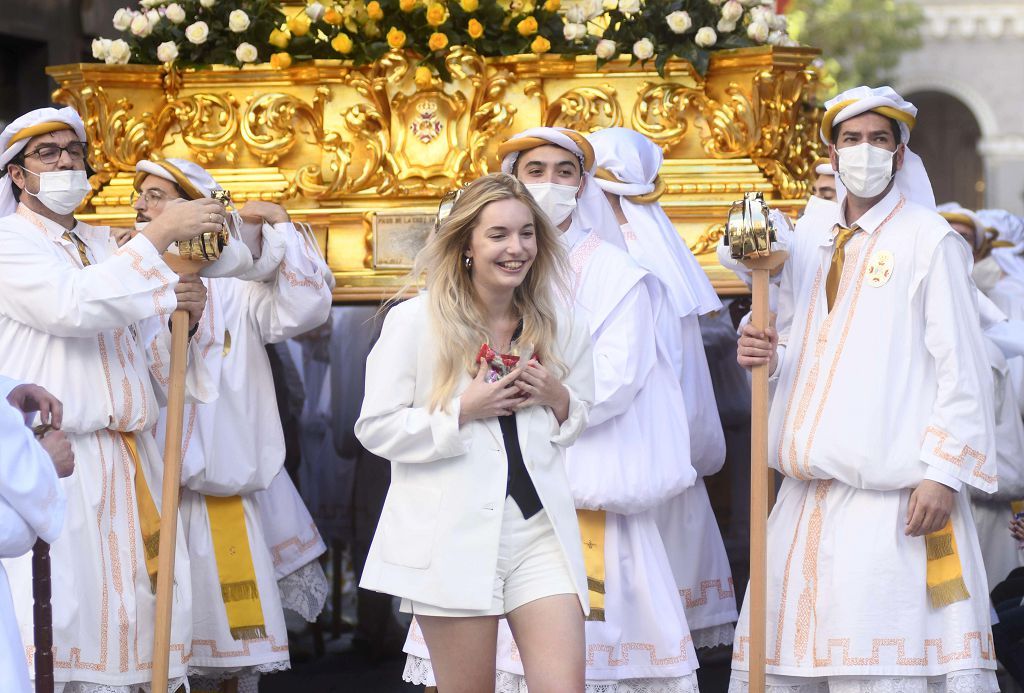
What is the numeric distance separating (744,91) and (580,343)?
10.6ft

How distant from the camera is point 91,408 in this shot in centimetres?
564

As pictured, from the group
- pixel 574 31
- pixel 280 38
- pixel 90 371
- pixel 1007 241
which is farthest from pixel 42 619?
pixel 1007 241

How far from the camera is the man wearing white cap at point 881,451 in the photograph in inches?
216

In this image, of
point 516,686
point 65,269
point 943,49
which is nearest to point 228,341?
point 65,269

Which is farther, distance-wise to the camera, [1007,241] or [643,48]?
[1007,241]

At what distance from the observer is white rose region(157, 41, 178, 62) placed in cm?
789

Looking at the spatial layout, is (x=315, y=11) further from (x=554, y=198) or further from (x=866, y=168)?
(x=866, y=168)

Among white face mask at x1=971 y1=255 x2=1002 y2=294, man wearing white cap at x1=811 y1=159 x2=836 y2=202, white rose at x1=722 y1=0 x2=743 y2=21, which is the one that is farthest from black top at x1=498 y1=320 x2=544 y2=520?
white face mask at x1=971 y1=255 x2=1002 y2=294

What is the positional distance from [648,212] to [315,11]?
2.05 meters

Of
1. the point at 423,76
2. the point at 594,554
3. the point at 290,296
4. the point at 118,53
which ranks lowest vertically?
the point at 594,554

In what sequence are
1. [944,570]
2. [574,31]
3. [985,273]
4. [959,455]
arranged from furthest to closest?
[985,273]
[574,31]
[944,570]
[959,455]

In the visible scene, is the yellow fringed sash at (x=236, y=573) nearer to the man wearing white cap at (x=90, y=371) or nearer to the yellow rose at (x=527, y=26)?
the man wearing white cap at (x=90, y=371)

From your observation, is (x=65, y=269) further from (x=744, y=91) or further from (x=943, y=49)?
(x=943, y=49)

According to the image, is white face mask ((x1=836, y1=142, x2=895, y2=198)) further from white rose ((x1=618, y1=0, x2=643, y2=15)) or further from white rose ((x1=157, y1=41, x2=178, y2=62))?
white rose ((x1=157, y1=41, x2=178, y2=62))
